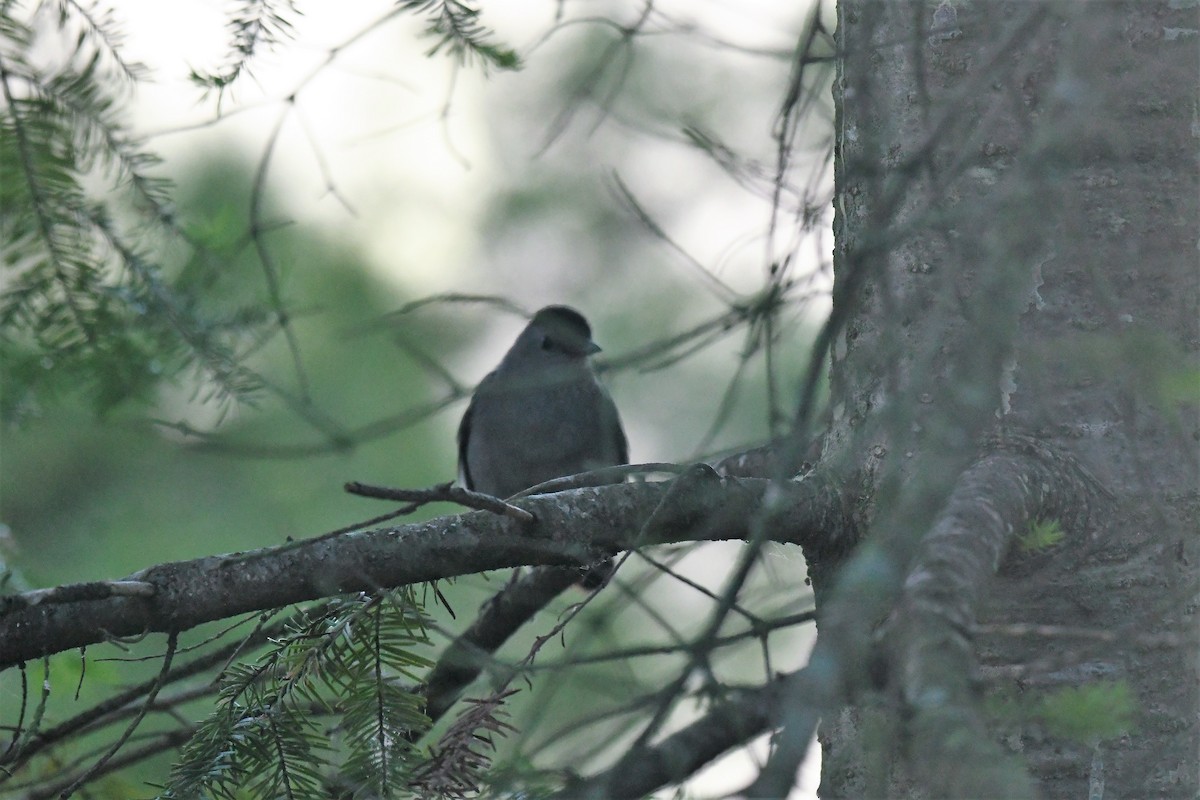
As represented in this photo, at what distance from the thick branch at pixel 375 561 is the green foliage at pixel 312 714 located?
92mm

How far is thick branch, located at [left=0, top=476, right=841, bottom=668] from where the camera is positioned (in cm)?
169

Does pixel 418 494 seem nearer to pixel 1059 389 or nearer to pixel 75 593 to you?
pixel 75 593

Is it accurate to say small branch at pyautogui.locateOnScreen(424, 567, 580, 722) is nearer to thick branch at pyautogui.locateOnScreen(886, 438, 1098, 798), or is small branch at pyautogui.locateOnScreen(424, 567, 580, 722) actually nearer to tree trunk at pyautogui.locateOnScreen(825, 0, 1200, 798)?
tree trunk at pyautogui.locateOnScreen(825, 0, 1200, 798)

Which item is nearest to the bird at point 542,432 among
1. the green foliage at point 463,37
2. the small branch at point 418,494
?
the green foliage at point 463,37

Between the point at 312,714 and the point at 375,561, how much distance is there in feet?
1.30

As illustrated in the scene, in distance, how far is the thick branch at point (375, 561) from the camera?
1693 millimetres

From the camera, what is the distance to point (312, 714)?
1.96 metres

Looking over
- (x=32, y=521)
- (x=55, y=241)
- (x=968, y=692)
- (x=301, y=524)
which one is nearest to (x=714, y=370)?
(x=301, y=524)

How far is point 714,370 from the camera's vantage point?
998 centimetres

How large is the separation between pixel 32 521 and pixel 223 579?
23.6 ft

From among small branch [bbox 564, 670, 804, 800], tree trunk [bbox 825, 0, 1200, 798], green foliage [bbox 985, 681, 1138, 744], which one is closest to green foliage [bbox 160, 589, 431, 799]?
small branch [bbox 564, 670, 804, 800]

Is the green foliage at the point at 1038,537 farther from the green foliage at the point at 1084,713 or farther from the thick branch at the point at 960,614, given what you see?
the green foliage at the point at 1084,713

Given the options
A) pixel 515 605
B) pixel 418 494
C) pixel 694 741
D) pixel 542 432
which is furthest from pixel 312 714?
pixel 542 432

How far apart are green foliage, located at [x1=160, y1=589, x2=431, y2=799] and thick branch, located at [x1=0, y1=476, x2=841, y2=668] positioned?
9 centimetres
